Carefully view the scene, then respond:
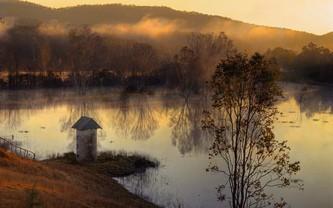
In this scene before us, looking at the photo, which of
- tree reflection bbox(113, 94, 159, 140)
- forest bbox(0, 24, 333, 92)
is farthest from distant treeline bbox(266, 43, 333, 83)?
tree reflection bbox(113, 94, 159, 140)

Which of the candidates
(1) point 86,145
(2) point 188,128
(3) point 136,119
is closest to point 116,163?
(1) point 86,145

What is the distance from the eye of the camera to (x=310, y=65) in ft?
473

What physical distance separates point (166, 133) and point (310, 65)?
3712 inches

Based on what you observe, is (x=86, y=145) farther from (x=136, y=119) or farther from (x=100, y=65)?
(x=100, y=65)

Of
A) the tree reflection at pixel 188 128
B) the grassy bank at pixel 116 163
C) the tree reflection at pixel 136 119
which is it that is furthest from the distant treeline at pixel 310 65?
the grassy bank at pixel 116 163

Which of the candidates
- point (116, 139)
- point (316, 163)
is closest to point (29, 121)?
point (116, 139)

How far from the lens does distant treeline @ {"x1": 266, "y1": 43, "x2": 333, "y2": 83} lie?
13400 cm

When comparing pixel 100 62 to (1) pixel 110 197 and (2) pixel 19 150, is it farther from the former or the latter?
(1) pixel 110 197

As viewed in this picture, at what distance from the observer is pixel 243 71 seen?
24.1 metres

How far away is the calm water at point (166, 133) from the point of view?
33.7 m

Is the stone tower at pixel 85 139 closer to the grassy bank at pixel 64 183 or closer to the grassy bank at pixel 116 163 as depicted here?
the grassy bank at pixel 116 163

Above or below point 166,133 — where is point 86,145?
above

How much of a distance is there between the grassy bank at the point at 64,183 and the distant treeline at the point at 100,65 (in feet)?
257

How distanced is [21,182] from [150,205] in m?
7.03
